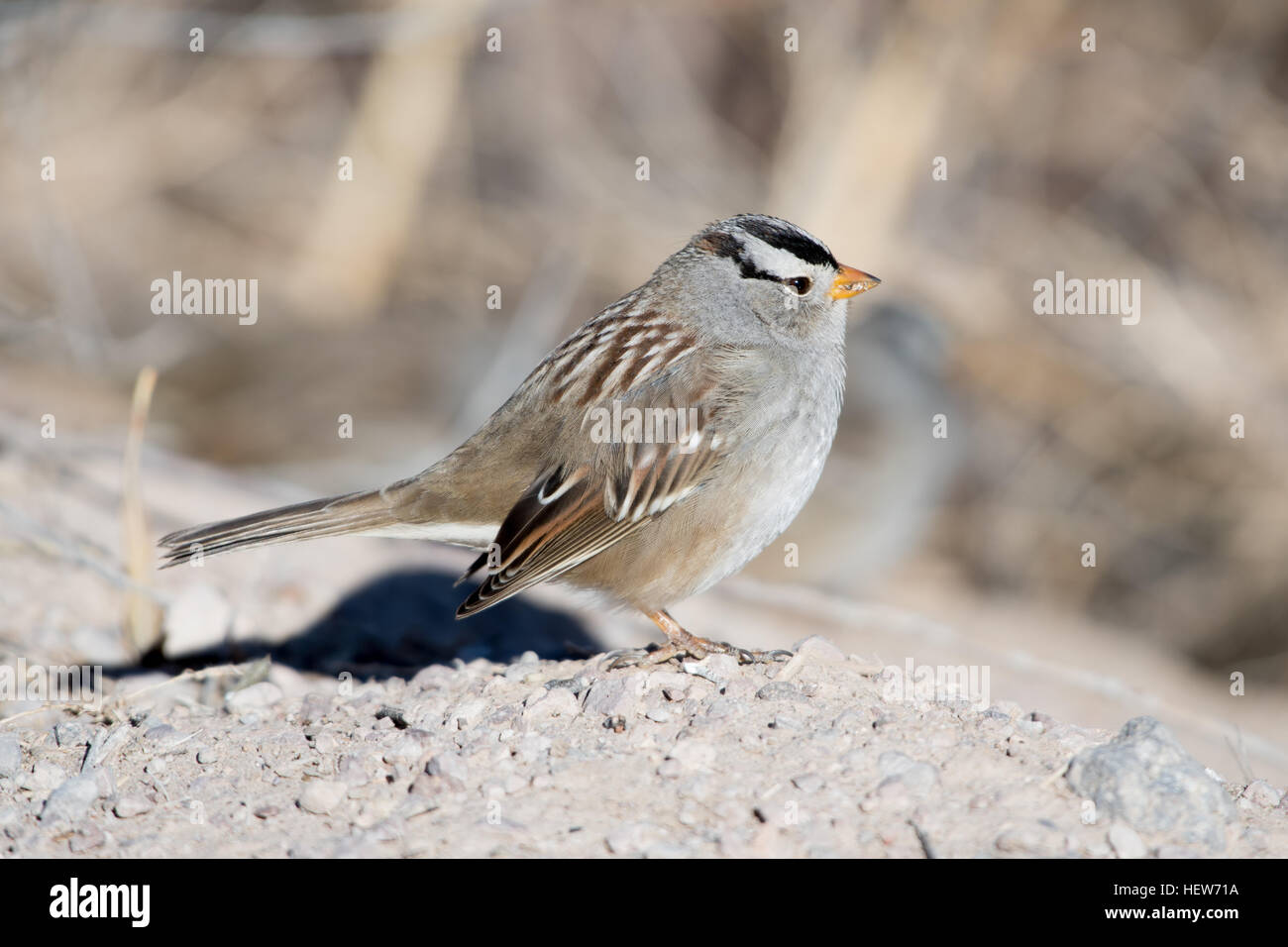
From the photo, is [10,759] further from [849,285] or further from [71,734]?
[849,285]

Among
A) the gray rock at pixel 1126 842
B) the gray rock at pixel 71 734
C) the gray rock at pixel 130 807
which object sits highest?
the gray rock at pixel 71 734

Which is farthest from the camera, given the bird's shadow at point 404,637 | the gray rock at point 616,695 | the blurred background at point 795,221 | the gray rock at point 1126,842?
the blurred background at point 795,221

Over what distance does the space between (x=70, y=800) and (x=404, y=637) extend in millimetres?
2746

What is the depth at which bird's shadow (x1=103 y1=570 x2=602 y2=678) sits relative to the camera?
18.5ft

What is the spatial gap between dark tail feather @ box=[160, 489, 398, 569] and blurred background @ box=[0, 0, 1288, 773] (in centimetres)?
238

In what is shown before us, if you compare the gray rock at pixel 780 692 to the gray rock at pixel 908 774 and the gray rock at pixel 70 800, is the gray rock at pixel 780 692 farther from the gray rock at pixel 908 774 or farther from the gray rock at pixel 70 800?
the gray rock at pixel 70 800

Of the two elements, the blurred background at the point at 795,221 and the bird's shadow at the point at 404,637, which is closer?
the bird's shadow at the point at 404,637

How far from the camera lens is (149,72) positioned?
12.4 meters

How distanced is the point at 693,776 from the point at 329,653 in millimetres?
2951

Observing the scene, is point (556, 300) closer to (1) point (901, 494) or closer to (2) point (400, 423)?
(2) point (400, 423)

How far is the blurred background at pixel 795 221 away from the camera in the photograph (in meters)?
9.04

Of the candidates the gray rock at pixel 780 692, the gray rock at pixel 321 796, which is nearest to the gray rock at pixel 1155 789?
the gray rock at pixel 780 692

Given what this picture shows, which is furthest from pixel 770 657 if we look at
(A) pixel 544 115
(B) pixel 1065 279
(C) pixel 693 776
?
(A) pixel 544 115

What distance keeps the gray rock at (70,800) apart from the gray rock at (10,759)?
25cm
